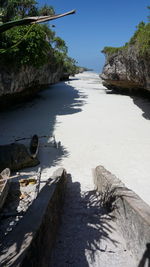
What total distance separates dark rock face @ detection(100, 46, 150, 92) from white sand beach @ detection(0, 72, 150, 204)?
2.43m

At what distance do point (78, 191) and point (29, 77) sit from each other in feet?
38.2

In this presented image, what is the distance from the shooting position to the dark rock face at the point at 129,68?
1256 centimetres

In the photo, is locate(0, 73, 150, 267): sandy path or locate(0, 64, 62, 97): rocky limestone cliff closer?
locate(0, 73, 150, 267): sandy path

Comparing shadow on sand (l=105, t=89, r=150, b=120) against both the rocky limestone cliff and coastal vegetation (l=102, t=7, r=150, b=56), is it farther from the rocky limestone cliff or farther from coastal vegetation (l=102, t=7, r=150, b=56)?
the rocky limestone cliff

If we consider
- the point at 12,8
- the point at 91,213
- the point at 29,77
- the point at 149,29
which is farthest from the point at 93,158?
the point at 12,8

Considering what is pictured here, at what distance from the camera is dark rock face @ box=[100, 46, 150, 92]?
41.2 ft

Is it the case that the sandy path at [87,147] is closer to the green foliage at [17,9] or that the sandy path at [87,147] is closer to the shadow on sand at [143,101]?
the shadow on sand at [143,101]

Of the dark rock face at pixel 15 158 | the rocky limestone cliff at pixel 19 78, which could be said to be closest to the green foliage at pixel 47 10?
the rocky limestone cliff at pixel 19 78

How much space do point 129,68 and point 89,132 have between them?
6.68 metres

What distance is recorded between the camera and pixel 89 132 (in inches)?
500

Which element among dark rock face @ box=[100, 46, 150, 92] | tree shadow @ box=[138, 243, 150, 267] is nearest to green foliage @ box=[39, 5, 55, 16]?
dark rock face @ box=[100, 46, 150, 92]

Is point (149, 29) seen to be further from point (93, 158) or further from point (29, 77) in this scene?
point (29, 77)

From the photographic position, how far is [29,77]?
604 inches

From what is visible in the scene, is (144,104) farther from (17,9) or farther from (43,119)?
(17,9)
